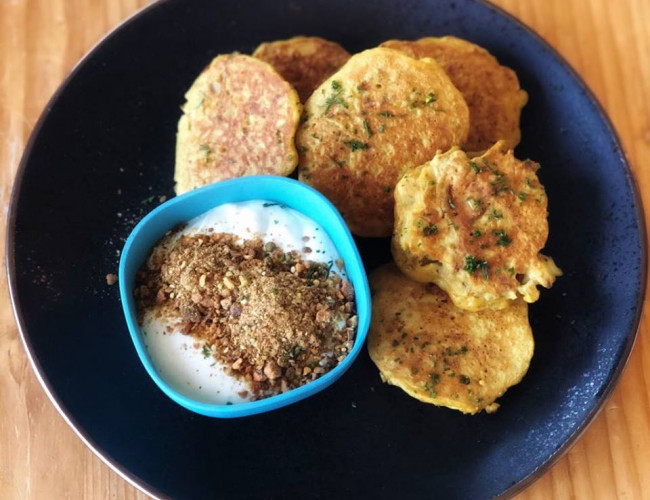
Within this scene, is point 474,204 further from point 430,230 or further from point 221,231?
point 221,231

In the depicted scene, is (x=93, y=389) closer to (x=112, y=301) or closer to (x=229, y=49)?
(x=112, y=301)

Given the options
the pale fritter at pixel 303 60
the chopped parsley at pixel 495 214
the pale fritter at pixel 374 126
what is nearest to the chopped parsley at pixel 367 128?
the pale fritter at pixel 374 126

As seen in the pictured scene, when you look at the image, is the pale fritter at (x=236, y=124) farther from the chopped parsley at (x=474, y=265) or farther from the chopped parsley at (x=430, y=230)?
the chopped parsley at (x=474, y=265)

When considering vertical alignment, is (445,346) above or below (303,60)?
below

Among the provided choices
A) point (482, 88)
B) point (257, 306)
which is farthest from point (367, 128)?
point (257, 306)

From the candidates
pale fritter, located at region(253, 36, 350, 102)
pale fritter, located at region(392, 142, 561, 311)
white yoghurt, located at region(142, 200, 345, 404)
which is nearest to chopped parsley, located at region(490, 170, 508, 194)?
pale fritter, located at region(392, 142, 561, 311)

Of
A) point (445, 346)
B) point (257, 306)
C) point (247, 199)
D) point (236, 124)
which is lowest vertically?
point (445, 346)

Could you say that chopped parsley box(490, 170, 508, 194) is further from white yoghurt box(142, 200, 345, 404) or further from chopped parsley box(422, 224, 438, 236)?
white yoghurt box(142, 200, 345, 404)
